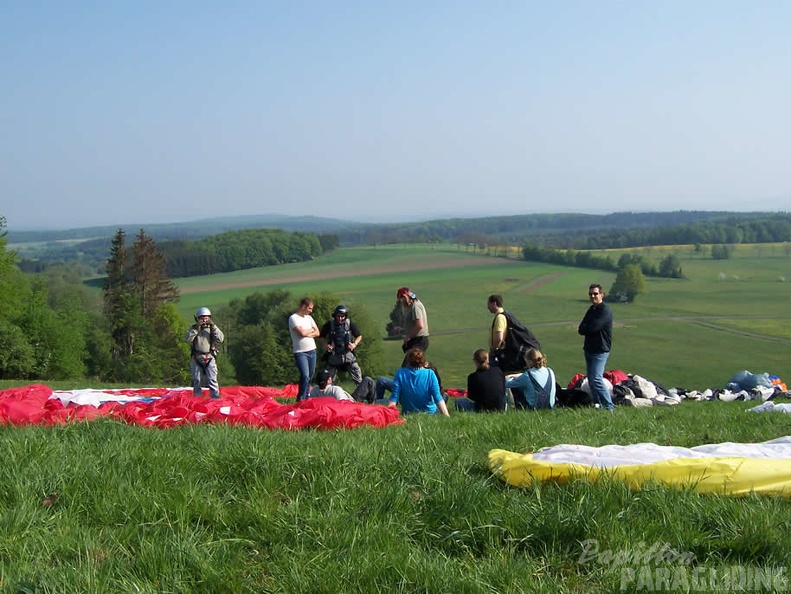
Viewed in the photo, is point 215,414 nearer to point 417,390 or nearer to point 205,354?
point 417,390

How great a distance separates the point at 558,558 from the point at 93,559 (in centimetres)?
228

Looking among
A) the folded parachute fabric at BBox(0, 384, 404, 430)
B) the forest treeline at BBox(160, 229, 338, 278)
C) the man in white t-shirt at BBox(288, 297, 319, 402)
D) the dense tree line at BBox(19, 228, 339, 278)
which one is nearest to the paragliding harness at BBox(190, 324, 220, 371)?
the man in white t-shirt at BBox(288, 297, 319, 402)

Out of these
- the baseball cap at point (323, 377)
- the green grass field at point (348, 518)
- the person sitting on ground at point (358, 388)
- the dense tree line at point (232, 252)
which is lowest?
the dense tree line at point (232, 252)

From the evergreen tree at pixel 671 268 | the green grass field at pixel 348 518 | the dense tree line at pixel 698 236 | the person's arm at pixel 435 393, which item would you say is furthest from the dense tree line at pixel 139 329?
the dense tree line at pixel 698 236

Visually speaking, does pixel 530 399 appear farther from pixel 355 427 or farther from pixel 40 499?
pixel 40 499

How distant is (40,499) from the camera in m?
4.49

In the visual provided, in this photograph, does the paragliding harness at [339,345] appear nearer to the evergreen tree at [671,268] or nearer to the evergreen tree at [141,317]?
the evergreen tree at [141,317]

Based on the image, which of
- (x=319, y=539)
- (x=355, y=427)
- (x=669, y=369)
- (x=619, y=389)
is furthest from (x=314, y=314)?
(x=319, y=539)

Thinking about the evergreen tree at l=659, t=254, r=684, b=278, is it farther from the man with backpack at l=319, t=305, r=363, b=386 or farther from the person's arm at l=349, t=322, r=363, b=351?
the man with backpack at l=319, t=305, r=363, b=386

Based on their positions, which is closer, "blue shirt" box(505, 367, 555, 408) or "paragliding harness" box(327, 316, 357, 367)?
"blue shirt" box(505, 367, 555, 408)

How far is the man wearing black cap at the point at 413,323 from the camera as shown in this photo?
39.9 feet

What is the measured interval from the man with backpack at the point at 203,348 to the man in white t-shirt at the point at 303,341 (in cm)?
123

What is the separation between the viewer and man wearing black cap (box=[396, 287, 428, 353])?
39.9ft

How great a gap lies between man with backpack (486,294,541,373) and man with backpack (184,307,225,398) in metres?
4.46
